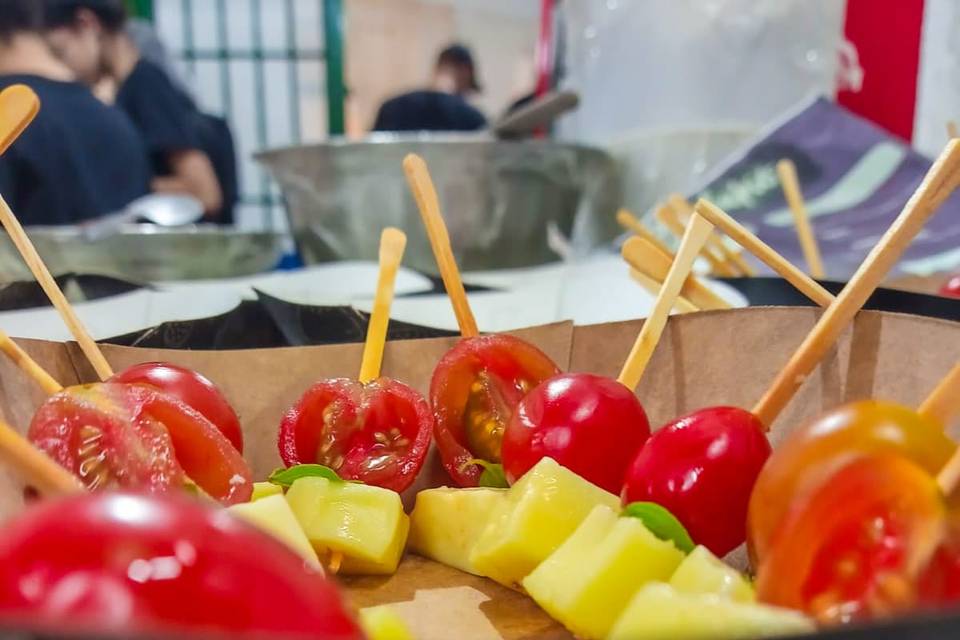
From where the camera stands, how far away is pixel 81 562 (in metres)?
0.37

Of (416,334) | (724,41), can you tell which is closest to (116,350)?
(416,334)

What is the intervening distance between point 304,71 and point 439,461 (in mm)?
5204

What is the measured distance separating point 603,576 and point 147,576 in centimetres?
34

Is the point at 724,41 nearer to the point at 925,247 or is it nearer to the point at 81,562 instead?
the point at 925,247

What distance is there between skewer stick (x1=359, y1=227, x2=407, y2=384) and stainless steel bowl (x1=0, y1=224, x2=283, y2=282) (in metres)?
0.79

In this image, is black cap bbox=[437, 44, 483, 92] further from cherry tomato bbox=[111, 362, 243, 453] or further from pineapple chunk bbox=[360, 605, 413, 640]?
pineapple chunk bbox=[360, 605, 413, 640]

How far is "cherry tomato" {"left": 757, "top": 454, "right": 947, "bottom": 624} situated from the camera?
453mm

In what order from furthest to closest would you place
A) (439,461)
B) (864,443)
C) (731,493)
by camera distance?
(439,461), (731,493), (864,443)

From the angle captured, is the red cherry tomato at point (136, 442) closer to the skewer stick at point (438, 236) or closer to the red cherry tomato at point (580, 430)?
the red cherry tomato at point (580, 430)

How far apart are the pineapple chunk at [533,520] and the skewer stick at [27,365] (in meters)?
0.46

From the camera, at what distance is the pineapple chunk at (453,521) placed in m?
0.79

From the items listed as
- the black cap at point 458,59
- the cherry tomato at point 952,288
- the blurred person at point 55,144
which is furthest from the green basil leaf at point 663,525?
the black cap at point 458,59

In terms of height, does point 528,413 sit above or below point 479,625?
above

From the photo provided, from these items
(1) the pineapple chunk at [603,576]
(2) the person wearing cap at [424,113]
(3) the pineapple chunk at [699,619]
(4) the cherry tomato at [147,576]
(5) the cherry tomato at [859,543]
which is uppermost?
(4) the cherry tomato at [147,576]
